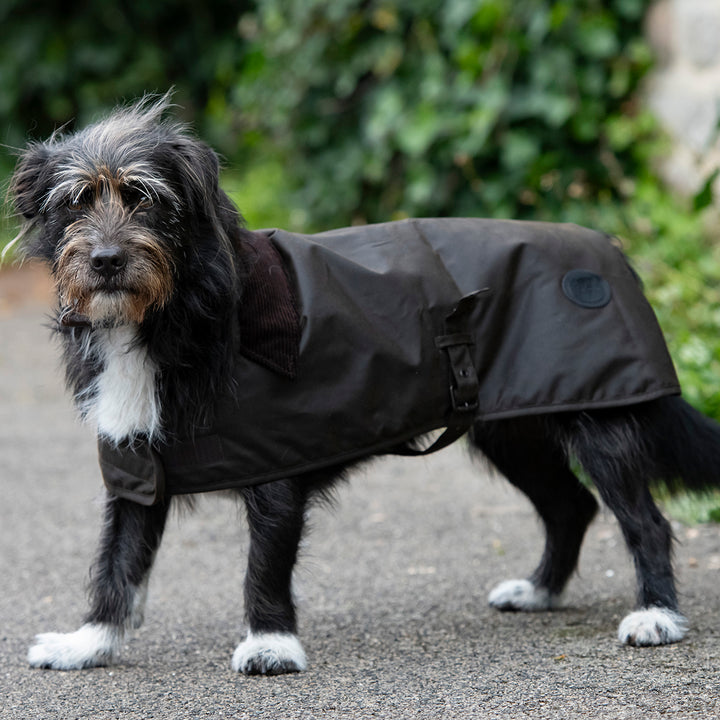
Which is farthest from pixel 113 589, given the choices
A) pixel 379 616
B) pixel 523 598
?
pixel 523 598

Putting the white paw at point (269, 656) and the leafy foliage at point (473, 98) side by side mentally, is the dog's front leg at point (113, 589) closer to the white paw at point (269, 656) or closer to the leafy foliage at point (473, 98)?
the white paw at point (269, 656)

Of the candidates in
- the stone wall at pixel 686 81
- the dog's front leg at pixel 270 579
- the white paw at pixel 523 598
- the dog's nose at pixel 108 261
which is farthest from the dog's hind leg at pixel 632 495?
the stone wall at pixel 686 81

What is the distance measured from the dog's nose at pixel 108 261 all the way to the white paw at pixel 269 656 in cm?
119

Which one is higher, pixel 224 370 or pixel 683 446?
pixel 224 370

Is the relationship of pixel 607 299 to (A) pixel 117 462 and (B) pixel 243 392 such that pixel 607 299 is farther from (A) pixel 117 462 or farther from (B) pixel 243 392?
(A) pixel 117 462

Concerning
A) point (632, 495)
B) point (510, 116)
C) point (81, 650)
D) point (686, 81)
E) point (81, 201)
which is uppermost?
point (81, 201)

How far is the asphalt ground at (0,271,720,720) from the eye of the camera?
10.2 feet

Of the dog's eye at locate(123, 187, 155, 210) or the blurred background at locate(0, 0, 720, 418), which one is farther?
the blurred background at locate(0, 0, 720, 418)

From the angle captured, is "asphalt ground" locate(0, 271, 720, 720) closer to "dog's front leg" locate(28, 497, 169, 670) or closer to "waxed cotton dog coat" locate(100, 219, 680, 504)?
"dog's front leg" locate(28, 497, 169, 670)

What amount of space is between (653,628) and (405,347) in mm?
1178

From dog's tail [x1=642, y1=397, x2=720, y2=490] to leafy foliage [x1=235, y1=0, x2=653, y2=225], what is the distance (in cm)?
402

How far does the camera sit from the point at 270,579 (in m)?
3.38

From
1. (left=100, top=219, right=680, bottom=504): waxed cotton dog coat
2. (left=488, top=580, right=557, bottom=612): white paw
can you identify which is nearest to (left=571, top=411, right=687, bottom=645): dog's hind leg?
(left=100, top=219, right=680, bottom=504): waxed cotton dog coat

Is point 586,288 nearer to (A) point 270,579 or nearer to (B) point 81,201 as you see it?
(A) point 270,579
